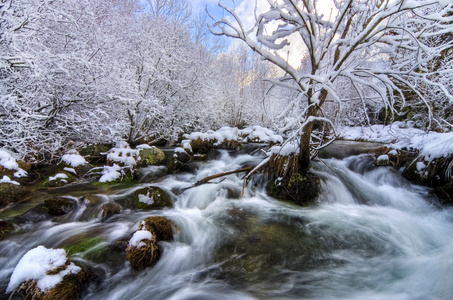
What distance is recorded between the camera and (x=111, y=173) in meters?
6.09

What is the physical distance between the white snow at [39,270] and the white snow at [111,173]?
3.96m

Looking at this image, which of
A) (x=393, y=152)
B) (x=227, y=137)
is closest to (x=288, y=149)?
(x=393, y=152)

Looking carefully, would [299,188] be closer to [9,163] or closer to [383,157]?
[383,157]

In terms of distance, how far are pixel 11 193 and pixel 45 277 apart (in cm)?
395

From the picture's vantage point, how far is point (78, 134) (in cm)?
737

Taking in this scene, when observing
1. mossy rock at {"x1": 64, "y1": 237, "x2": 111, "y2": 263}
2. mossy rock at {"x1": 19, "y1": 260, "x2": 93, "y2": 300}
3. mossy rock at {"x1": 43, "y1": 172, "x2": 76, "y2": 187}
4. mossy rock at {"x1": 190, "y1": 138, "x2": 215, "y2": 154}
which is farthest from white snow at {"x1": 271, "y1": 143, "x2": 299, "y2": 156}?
mossy rock at {"x1": 43, "y1": 172, "x2": 76, "y2": 187}

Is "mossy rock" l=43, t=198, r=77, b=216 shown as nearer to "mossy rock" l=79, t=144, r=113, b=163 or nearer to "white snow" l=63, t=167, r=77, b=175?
"white snow" l=63, t=167, r=77, b=175

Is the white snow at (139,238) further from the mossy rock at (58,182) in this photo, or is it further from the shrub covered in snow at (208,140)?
the shrub covered in snow at (208,140)

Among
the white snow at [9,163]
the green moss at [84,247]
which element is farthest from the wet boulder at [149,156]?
the green moss at [84,247]

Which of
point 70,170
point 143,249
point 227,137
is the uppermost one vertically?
point 227,137

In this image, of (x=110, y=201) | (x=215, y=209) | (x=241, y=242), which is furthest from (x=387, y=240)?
(x=110, y=201)

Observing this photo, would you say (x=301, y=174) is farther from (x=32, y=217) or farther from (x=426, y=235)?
(x=32, y=217)

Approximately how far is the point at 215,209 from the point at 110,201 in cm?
235

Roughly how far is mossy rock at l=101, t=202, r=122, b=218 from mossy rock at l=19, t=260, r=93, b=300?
186cm
